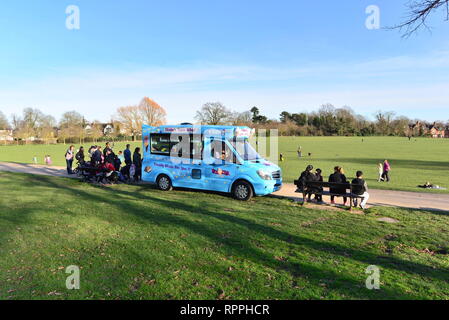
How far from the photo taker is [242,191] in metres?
11.0

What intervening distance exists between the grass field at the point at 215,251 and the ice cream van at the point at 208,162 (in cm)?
137

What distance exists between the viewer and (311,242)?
6.33 m

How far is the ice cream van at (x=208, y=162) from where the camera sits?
433 inches

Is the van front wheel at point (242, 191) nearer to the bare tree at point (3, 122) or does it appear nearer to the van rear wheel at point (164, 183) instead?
the van rear wheel at point (164, 183)

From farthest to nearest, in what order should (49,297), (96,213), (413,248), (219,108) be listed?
(219,108) → (96,213) → (413,248) → (49,297)

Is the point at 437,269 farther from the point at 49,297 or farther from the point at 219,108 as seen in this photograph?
the point at 219,108

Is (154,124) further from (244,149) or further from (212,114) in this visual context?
(244,149)

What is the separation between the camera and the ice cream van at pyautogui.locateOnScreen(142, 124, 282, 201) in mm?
11000

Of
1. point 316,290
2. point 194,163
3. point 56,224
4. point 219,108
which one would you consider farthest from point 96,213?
point 219,108
